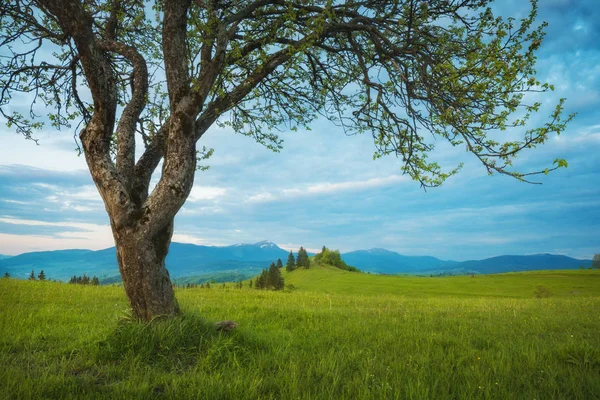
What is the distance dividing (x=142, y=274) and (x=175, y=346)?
182cm

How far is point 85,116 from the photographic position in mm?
12336

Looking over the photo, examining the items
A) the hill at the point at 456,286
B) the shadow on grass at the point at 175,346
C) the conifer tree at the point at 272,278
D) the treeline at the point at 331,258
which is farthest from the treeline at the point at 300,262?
the shadow on grass at the point at 175,346

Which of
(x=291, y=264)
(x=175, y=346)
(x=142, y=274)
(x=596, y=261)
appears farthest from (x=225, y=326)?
(x=596, y=261)

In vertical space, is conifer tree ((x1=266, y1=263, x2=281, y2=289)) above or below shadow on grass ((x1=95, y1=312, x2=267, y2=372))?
below

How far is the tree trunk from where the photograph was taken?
7.48 metres

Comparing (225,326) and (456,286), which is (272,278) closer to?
(456,286)

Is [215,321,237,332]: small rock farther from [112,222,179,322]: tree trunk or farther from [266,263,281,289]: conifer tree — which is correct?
[266,263,281,289]: conifer tree

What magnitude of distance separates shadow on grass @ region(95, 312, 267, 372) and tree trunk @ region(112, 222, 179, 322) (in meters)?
0.35

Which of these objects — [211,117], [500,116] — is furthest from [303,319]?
[500,116]

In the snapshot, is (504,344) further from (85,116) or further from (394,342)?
(85,116)

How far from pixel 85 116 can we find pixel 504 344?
15204 millimetres

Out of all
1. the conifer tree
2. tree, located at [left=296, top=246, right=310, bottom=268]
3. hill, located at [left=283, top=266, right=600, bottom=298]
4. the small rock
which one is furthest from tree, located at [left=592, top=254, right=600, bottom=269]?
the small rock

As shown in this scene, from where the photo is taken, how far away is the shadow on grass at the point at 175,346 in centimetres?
621

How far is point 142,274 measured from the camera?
750cm
